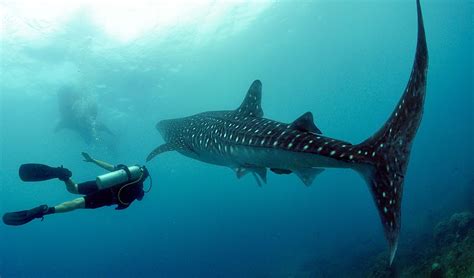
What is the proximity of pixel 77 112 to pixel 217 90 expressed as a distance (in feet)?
73.3

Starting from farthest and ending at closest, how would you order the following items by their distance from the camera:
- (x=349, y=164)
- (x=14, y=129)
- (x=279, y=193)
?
1. (x=279, y=193)
2. (x=14, y=129)
3. (x=349, y=164)

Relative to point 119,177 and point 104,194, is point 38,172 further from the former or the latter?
point 119,177

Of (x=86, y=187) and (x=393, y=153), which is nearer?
(x=393, y=153)

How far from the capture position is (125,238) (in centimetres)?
8469

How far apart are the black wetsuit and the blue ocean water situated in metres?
15.3

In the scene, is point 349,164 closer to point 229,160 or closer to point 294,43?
point 229,160

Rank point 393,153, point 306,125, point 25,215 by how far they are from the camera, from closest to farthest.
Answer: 1. point 393,153
2. point 306,125
3. point 25,215

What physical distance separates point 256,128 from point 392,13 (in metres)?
56.7

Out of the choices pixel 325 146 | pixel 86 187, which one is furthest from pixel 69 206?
pixel 325 146

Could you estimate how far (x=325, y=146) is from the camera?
12.9 ft

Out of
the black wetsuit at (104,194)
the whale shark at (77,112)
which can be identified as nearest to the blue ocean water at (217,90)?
the whale shark at (77,112)

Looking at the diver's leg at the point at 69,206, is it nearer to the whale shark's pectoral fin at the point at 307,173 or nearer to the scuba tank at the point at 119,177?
the scuba tank at the point at 119,177

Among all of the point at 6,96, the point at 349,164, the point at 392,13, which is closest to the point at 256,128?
the point at 349,164

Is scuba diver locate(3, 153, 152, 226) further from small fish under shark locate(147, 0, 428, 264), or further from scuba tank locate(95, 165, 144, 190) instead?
small fish under shark locate(147, 0, 428, 264)
